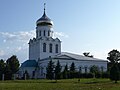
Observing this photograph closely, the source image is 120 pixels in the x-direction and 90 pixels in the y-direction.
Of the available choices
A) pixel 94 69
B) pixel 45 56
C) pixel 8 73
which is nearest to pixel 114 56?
Answer: pixel 94 69

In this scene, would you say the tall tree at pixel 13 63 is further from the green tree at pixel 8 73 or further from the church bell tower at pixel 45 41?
the church bell tower at pixel 45 41

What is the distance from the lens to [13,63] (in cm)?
7794

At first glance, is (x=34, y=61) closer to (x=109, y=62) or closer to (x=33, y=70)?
(x=33, y=70)

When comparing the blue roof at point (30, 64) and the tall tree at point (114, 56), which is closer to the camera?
the blue roof at point (30, 64)

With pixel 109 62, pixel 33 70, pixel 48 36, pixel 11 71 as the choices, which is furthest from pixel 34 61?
pixel 109 62

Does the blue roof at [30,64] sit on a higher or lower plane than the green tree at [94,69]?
higher

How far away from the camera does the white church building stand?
83.7 metres

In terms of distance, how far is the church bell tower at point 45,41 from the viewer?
86812mm

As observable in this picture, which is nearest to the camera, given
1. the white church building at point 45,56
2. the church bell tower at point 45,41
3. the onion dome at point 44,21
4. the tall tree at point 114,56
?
the white church building at point 45,56

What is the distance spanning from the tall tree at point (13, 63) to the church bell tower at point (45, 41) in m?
9.40

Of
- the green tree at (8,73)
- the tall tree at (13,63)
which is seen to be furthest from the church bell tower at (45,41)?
the green tree at (8,73)

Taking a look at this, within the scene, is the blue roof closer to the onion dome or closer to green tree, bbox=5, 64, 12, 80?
the onion dome

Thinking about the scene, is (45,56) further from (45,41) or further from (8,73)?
(8,73)

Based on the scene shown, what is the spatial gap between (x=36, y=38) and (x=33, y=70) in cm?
1029
